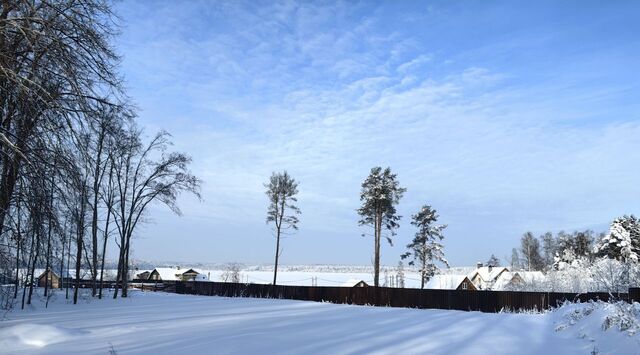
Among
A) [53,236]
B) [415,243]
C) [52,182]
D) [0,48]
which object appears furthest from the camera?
[415,243]

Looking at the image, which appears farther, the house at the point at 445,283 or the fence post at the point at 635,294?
the house at the point at 445,283

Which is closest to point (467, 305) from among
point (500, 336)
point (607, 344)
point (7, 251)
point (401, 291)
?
point (401, 291)

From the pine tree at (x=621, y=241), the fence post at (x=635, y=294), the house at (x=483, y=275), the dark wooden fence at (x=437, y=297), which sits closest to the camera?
the fence post at (x=635, y=294)

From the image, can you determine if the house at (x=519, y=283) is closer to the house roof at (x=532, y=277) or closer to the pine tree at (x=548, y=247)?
the house roof at (x=532, y=277)

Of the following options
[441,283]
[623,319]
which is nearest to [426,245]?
[441,283]

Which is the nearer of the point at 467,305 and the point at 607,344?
the point at 607,344

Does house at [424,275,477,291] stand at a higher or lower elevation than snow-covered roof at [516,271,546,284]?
lower

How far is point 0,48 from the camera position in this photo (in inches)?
216

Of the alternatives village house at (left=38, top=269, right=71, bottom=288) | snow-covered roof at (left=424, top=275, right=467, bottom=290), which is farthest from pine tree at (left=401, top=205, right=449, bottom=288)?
village house at (left=38, top=269, right=71, bottom=288)

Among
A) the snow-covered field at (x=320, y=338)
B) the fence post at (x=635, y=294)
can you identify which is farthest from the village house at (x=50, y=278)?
the fence post at (x=635, y=294)

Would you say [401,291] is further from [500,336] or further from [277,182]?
[277,182]

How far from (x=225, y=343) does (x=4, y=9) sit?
632 cm

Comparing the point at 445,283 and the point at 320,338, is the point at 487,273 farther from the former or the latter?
the point at 320,338

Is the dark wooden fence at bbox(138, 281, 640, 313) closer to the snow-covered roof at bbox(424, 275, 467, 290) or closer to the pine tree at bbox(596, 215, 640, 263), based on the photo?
the snow-covered roof at bbox(424, 275, 467, 290)
